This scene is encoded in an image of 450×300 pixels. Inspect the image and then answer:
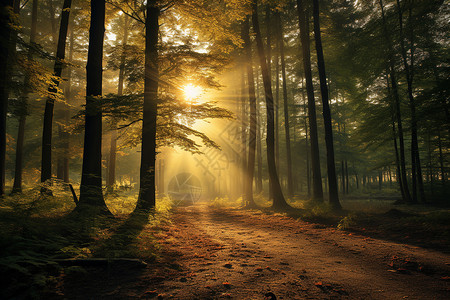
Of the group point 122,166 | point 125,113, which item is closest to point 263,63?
point 125,113

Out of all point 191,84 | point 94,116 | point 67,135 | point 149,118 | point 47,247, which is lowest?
point 47,247

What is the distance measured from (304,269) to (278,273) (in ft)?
1.80

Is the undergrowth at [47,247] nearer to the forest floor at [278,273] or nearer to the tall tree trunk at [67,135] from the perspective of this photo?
the forest floor at [278,273]

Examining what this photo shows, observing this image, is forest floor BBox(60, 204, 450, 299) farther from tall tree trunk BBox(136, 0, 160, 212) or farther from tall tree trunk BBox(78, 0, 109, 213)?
tall tree trunk BBox(78, 0, 109, 213)

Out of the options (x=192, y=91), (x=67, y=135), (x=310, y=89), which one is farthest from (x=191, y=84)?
(x=67, y=135)

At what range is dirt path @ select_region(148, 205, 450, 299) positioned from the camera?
9.33 feet

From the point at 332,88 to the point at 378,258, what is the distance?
25.6m

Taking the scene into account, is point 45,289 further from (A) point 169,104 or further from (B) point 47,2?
(B) point 47,2

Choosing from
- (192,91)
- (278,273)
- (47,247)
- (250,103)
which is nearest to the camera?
(47,247)

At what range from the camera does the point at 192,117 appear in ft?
29.9

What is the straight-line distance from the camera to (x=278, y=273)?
3.48m

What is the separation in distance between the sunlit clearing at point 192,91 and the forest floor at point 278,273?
5831mm

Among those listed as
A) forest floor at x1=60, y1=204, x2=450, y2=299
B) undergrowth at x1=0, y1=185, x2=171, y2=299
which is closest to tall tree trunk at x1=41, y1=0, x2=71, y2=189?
undergrowth at x1=0, y1=185, x2=171, y2=299

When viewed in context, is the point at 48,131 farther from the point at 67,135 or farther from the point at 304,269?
the point at 304,269
